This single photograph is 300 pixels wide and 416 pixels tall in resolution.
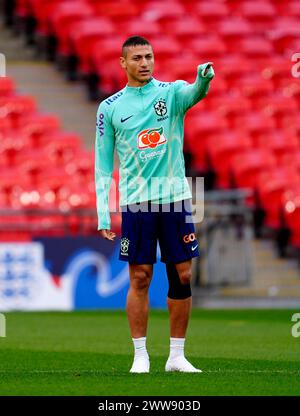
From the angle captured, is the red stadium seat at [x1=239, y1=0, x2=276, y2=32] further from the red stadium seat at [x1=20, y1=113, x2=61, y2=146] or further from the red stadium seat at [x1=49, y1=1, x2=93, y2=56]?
the red stadium seat at [x1=20, y1=113, x2=61, y2=146]

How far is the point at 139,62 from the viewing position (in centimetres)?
816

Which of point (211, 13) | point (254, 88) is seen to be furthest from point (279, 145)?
point (211, 13)

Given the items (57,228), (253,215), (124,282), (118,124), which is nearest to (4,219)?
(57,228)

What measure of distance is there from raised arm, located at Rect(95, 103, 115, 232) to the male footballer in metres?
0.07

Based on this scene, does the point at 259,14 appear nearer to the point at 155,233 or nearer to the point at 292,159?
the point at 292,159

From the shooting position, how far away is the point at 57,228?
1647 centimetres

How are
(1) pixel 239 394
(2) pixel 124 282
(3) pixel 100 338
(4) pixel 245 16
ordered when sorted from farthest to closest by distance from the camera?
(4) pixel 245 16, (2) pixel 124 282, (3) pixel 100 338, (1) pixel 239 394

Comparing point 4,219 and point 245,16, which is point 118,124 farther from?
point 245,16

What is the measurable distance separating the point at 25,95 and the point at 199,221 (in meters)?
6.10

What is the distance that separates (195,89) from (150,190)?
0.71 m

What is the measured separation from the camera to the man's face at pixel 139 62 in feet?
26.7

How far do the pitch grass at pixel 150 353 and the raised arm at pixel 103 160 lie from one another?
40.6 inches

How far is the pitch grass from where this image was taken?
23.9 ft

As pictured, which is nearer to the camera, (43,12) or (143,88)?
(143,88)
